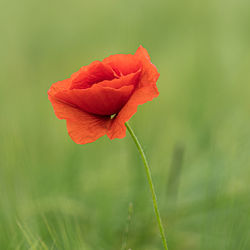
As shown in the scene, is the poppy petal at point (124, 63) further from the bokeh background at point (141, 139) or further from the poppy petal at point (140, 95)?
the bokeh background at point (141, 139)

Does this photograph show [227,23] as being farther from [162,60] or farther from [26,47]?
[26,47]

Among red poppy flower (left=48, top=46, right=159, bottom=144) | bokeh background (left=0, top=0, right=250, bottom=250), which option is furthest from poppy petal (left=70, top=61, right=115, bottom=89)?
bokeh background (left=0, top=0, right=250, bottom=250)

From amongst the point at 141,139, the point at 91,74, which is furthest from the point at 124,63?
the point at 141,139

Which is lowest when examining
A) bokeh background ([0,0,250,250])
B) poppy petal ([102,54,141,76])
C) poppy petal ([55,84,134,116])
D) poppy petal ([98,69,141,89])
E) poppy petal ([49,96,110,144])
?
bokeh background ([0,0,250,250])

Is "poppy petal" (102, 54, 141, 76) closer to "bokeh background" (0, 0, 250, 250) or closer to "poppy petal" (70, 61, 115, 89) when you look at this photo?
"poppy petal" (70, 61, 115, 89)

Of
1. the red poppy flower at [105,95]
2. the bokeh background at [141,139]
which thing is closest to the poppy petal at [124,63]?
the red poppy flower at [105,95]

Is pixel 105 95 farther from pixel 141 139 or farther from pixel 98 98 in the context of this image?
pixel 141 139
